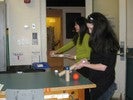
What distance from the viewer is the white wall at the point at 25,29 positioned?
5008mm

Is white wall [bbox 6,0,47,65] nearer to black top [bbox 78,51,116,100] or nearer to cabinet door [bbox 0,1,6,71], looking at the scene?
cabinet door [bbox 0,1,6,71]

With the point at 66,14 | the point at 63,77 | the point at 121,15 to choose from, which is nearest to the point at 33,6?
the point at 121,15

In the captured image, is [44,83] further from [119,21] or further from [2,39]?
[119,21]

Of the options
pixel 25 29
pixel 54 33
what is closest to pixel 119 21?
pixel 25 29

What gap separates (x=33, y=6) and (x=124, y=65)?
1.91m

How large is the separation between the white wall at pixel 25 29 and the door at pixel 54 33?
4.35 m

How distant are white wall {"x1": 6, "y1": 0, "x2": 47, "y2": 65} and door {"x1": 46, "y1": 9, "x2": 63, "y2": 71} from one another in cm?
435

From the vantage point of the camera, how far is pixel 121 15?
187 inches

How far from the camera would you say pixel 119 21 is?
480cm

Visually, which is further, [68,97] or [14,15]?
[14,15]

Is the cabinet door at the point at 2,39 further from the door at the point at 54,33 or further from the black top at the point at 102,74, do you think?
the door at the point at 54,33

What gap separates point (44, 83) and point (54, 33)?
713 centimetres

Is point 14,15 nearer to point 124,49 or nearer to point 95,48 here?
point 124,49

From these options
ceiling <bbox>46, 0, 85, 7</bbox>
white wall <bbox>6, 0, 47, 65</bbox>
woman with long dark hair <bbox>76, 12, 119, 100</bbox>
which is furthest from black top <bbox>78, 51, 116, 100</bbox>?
ceiling <bbox>46, 0, 85, 7</bbox>
